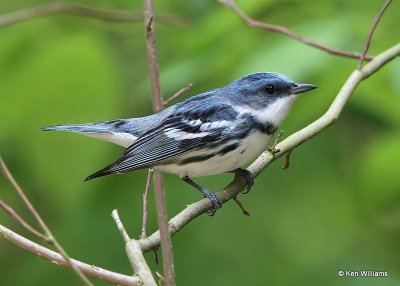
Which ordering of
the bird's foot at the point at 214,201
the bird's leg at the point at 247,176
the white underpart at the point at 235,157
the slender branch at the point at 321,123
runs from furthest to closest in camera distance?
the white underpart at the point at 235,157 < the bird's leg at the point at 247,176 < the slender branch at the point at 321,123 < the bird's foot at the point at 214,201

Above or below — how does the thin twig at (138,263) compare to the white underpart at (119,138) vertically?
above

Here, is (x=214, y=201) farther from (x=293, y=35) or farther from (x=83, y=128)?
(x=83, y=128)

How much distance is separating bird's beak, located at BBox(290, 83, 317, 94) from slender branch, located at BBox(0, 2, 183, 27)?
109 centimetres

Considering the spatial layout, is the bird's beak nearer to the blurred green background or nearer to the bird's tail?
the blurred green background

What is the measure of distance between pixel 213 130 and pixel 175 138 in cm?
23

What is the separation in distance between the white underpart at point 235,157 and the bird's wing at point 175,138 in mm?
74

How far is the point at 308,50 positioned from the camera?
11.2 feet

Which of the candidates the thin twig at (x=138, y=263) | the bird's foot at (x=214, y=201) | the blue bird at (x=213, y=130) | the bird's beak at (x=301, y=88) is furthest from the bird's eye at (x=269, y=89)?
the thin twig at (x=138, y=263)

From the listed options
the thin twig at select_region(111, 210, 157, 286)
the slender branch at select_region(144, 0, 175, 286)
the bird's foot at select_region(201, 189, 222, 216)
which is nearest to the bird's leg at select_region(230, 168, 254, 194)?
the bird's foot at select_region(201, 189, 222, 216)

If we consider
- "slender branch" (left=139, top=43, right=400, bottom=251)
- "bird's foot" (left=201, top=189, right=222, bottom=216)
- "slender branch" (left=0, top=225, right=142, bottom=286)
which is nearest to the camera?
"slender branch" (left=0, top=225, right=142, bottom=286)

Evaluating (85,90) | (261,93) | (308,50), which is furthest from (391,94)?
(85,90)

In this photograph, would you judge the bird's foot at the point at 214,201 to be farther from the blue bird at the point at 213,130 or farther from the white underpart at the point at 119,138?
the white underpart at the point at 119,138

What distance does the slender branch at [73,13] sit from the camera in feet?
12.4

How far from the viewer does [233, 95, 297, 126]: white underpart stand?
366cm
